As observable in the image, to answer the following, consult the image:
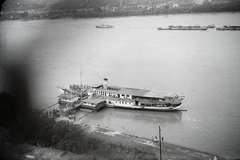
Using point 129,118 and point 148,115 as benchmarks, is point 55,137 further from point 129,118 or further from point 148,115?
point 148,115

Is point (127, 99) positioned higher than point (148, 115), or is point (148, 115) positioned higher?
point (127, 99)

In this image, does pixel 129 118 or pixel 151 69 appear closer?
pixel 129 118

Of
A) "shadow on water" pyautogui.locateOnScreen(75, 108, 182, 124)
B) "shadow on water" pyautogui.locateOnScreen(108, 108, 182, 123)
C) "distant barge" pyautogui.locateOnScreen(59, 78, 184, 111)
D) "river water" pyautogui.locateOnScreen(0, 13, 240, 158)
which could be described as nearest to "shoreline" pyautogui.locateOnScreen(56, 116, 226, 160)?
"river water" pyautogui.locateOnScreen(0, 13, 240, 158)

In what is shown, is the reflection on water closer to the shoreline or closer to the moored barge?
the moored barge

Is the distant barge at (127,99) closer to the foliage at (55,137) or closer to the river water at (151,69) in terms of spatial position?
the river water at (151,69)

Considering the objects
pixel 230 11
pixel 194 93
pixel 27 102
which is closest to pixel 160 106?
pixel 194 93

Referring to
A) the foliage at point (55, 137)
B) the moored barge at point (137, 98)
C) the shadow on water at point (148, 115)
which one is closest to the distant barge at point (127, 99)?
the moored barge at point (137, 98)

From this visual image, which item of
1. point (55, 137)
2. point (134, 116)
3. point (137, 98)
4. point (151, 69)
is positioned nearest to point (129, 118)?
point (134, 116)
